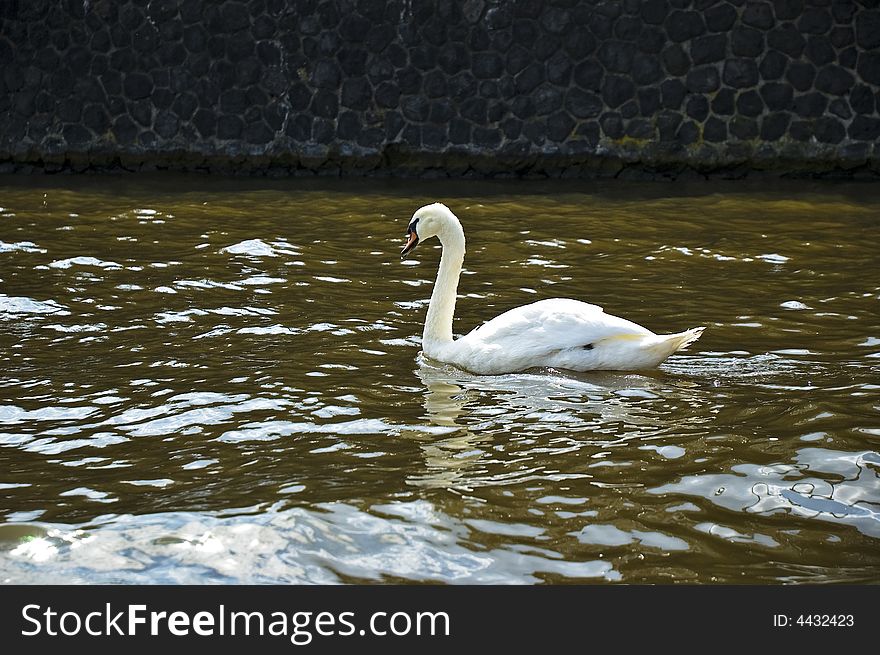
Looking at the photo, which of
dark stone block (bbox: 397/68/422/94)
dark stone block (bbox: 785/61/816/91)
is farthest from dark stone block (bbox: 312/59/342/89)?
dark stone block (bbox: 785/61/816/91)

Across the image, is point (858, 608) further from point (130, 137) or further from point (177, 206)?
point (130, 137)

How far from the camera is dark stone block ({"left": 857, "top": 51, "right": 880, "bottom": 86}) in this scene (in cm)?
1361

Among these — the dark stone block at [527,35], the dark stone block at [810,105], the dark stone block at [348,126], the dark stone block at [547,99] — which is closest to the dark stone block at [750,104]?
the dark stone block at [810,105]

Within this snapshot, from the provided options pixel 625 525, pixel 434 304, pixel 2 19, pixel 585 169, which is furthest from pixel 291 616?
pixel 2 19

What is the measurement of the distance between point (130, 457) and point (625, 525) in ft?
7.05

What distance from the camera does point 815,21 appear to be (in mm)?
13805

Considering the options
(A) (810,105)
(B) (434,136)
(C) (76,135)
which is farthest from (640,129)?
(C) (76,135)

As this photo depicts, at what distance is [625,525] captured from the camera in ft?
14.6

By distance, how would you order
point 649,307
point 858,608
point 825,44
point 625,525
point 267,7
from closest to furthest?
point 858,608 → point 625,525 → point 649,307 → point 825,44 → point 267,7

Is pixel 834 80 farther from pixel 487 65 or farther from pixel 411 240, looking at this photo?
pixel 411 240

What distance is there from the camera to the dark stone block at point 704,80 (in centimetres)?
1399

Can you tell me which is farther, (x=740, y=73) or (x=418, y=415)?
(x=740, y=73)

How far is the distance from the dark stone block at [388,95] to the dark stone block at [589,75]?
2088 mm

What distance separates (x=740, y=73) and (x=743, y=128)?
0.64 metres
